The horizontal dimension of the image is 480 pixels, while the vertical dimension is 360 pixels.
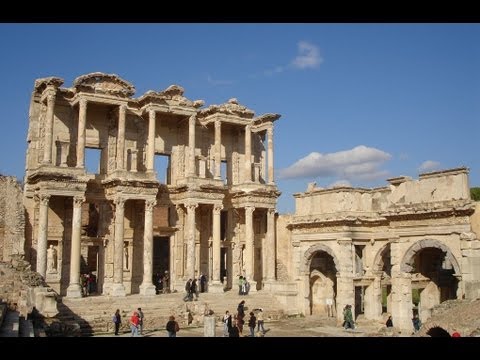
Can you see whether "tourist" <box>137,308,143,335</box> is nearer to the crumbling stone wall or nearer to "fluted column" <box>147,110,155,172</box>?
→ the crumbling stone wall

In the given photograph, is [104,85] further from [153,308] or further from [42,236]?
[153,308]

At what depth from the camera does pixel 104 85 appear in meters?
27.4

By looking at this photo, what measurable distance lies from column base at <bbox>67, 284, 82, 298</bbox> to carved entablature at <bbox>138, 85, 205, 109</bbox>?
10046 millimetres

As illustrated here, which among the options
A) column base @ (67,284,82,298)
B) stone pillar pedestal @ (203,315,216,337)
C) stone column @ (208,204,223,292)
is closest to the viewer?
stone pillar pedestal @ (203,315,216,337)

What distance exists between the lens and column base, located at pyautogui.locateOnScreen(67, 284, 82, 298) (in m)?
24.3

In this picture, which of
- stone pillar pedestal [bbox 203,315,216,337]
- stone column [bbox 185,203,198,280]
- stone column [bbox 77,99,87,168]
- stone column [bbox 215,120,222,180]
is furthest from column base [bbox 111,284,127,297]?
stone column [bbox 215,120,222,180]

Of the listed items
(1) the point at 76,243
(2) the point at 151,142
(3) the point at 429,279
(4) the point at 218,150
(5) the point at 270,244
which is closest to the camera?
(3) the point at 429,279

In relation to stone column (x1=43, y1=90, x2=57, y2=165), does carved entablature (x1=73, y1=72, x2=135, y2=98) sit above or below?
above

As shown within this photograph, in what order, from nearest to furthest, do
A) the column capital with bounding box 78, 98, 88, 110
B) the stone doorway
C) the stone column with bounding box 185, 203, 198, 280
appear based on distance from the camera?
the column capital with bounding box 78, 98, 88, 110, the stone column with bounding box 185, 203, 198, 280, the stone doorway

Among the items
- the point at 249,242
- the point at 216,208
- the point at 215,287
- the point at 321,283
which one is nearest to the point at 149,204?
the point at 216,208

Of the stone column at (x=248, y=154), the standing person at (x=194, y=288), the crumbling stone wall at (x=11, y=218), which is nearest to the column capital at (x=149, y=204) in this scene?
the standing person at (x=194, y=288)

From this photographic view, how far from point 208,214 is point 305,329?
32.2ft
